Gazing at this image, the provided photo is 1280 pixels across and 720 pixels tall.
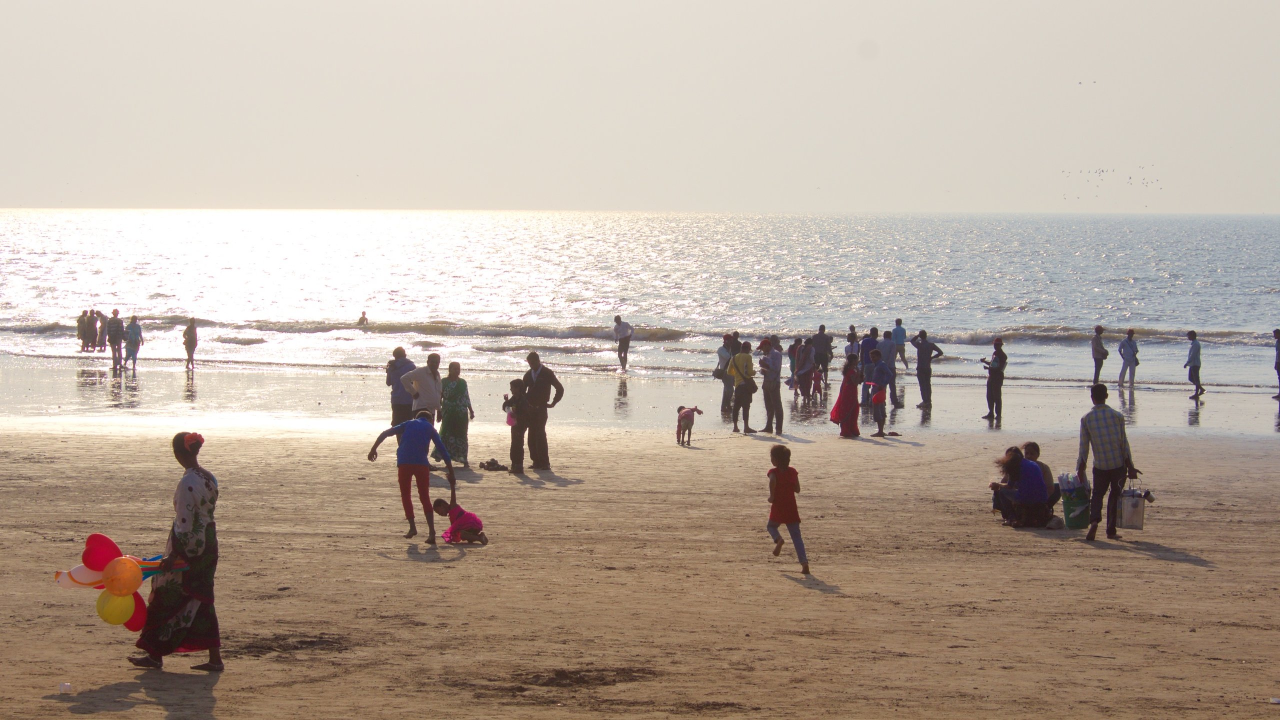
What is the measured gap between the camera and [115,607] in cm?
645

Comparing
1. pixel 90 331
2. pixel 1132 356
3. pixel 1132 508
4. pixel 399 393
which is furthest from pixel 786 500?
pixel 90 331

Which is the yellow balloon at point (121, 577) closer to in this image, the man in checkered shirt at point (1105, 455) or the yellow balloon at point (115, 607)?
the yellow balloon at point (115, 607)

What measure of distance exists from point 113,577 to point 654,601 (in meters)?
3.84

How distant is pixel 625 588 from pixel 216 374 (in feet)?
78.1

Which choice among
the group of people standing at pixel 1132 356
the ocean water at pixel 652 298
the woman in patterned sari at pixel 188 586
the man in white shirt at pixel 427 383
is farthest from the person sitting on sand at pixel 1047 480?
the ocean water at pixel 652 298

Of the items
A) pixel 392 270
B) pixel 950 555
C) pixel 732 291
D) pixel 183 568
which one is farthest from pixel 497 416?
pixel 392 270

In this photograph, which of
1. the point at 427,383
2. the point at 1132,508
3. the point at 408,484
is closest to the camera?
the point at 408,484

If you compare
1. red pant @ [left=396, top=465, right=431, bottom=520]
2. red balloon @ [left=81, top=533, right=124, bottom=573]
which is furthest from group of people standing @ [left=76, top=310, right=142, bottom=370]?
red balloon @ [left=81, top=533, right=124, bottom=573]

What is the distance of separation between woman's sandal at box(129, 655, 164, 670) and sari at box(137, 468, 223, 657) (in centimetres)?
5

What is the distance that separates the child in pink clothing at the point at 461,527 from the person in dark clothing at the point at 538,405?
12.1 ft

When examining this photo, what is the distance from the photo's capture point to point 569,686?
254 inches

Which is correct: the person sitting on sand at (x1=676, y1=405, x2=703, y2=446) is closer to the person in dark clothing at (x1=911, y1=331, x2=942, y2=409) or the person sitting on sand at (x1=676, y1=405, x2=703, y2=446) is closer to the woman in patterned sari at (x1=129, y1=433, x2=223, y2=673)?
the person in dark clothing at (x1=911, y1=331, x2=942, y2=409)

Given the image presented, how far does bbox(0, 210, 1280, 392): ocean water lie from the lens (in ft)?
133

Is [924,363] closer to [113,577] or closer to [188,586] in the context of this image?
[188,586]
